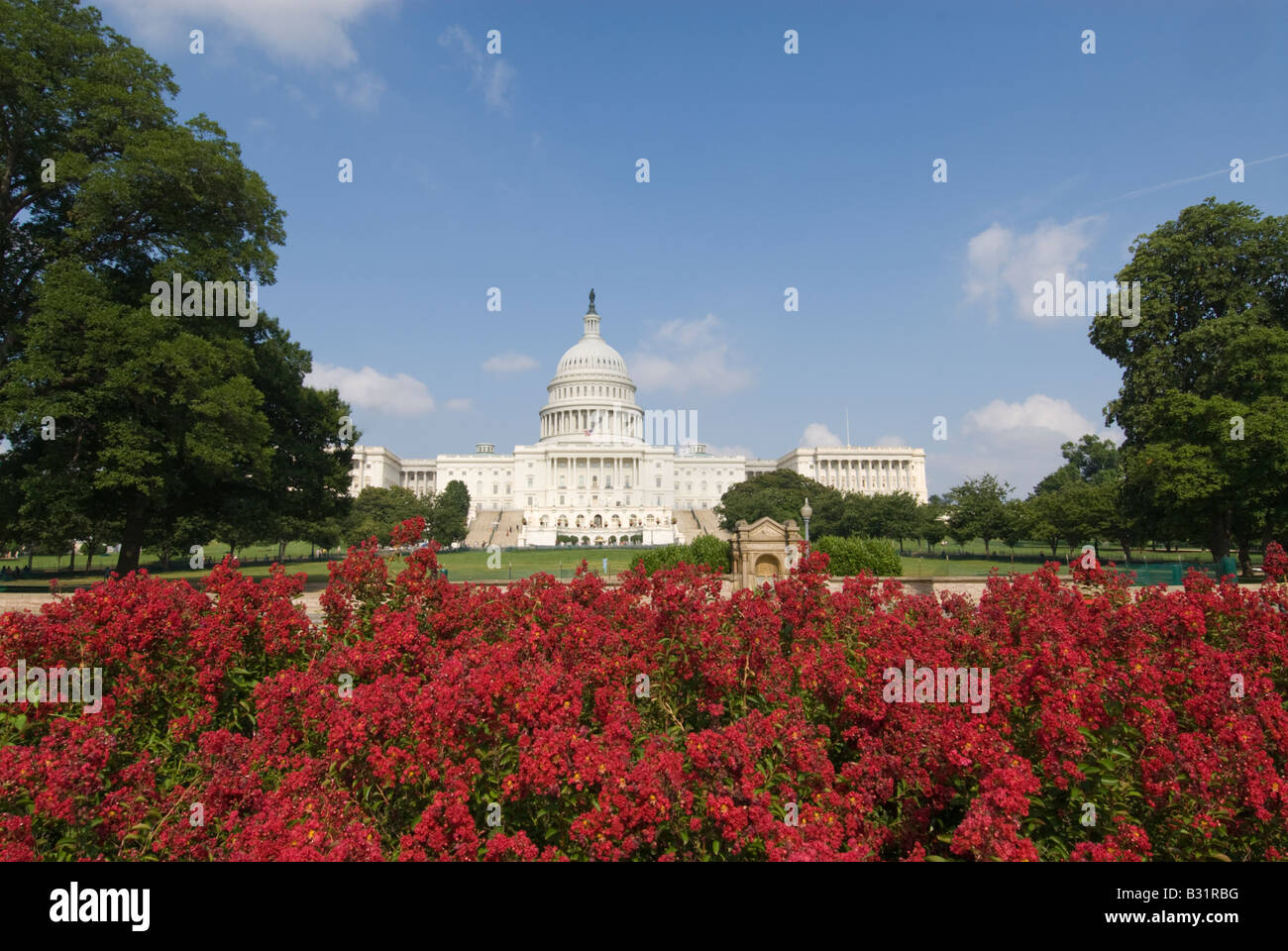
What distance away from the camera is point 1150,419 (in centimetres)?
3266

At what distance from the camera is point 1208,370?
32656 mm

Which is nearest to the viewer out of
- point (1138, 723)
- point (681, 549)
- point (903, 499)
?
point (1138, 723)

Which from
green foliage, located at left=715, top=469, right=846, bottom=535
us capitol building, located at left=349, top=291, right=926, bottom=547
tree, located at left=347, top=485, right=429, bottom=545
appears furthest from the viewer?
us capitol building, located at left=349, top=291, right=926, bottom=547

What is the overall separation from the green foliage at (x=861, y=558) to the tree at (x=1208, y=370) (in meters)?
13.7

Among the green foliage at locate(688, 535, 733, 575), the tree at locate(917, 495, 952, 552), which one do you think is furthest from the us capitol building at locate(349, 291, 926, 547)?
the green foliage at locate(688, 535, 733, 575)

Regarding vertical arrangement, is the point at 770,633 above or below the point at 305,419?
below

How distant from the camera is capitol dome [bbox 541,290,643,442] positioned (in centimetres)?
13538

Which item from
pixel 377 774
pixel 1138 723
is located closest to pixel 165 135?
pixel 377 774

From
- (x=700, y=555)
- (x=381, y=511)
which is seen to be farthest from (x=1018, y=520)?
(x=381, y=511)

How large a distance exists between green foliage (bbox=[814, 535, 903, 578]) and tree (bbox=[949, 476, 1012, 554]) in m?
40.2

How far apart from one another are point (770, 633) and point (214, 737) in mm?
5254

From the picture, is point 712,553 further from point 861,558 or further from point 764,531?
point 861,558

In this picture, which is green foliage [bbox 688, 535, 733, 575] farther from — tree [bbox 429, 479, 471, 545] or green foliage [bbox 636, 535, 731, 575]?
tree [bbox 429, 479, 471, 545]
